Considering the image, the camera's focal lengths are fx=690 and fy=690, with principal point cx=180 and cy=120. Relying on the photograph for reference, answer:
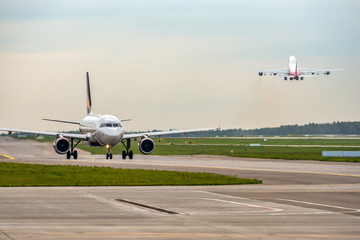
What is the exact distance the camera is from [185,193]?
116ft

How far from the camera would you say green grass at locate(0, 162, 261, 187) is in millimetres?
41875

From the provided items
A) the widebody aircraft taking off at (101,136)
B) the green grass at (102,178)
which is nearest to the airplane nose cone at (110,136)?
the widebody aircraft taking off at (101,136)

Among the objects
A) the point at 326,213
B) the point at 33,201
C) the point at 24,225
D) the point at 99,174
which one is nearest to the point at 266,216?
the point at 326,213

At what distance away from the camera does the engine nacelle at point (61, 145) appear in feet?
258

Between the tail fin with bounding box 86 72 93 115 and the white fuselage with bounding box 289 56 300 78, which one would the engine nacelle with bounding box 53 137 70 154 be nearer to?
the tail fin with bounding box 86 72 93 115

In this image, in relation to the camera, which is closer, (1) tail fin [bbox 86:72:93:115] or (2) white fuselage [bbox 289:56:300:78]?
(1) tail fin [bbox 86:72:93:115]

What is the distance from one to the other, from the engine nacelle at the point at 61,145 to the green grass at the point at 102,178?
24.7 m

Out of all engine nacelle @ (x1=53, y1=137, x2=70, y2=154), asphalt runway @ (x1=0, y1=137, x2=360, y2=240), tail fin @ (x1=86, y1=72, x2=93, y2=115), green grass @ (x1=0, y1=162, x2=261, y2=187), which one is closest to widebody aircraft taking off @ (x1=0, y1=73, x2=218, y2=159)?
engine nacelle @ (x1=53, y1=137, x2=70, y2=154)

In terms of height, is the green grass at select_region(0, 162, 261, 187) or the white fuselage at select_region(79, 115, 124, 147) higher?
the white fuselage at select_region(79, 115, 124, 147)

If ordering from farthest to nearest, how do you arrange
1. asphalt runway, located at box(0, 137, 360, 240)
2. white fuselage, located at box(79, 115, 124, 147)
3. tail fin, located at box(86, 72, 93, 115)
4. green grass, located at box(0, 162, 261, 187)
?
tail fin, located at box(86, 72, 93, 115)
white fuselage, located at box(79, 115, 124, 147)
green grass, located at box(0, 162, 261, 187)
asphalt runway, located at box(0, 137, 360, 240)

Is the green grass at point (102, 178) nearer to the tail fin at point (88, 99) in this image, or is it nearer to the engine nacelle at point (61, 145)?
the engine nacelle at point (61, 145)

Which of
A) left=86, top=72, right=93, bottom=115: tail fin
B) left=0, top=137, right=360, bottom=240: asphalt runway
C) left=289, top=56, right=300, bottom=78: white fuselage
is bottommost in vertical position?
left=0, top=137, right=360, bottom=240: asphalt runway

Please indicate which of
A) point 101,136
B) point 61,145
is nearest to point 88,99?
point 61,145

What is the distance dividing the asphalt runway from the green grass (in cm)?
262
